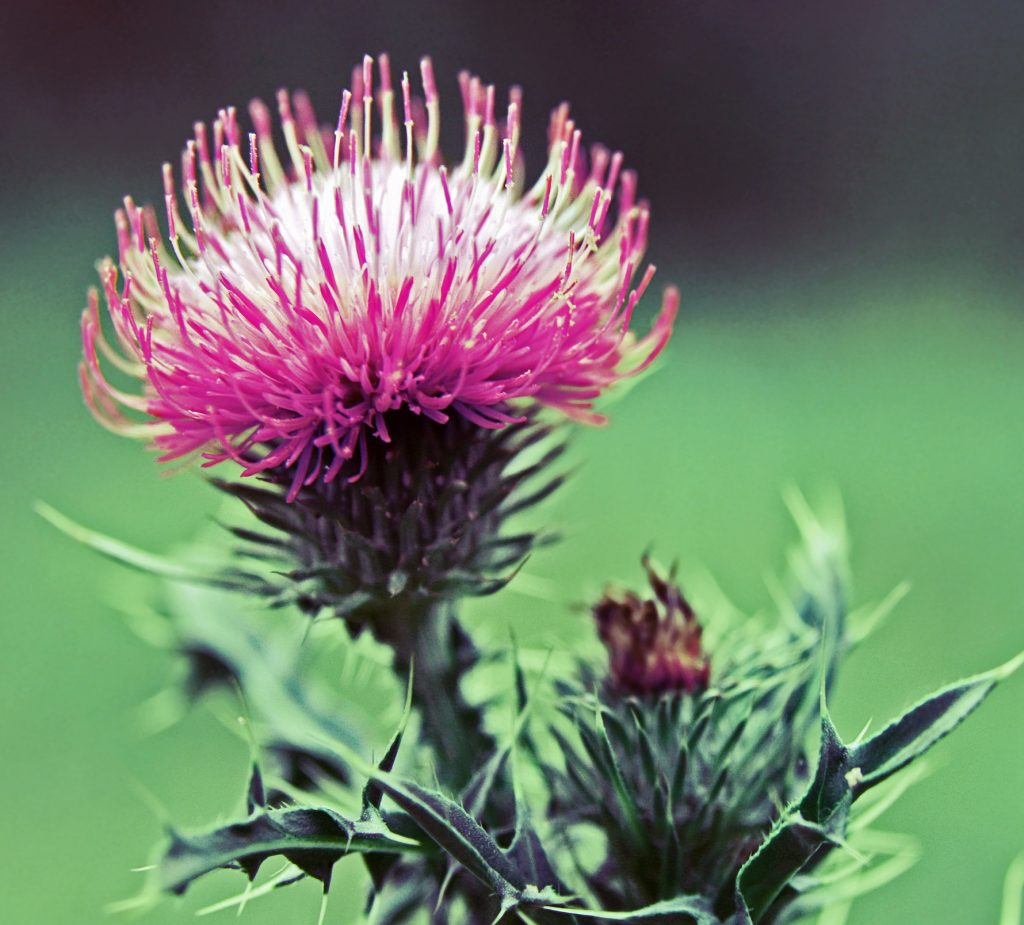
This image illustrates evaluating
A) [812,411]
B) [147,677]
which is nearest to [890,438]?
[812,411]

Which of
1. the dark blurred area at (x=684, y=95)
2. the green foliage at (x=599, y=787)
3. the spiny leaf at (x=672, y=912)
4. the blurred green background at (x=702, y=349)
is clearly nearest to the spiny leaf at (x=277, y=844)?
the green foliage at (x=599, y=787)

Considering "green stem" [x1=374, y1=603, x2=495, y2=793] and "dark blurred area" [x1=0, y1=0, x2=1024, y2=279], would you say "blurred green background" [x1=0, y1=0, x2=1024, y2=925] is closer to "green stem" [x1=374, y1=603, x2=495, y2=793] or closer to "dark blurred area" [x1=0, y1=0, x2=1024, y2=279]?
"dark blurred area" [x1=0, y1=0, x2=1024, y2=279]

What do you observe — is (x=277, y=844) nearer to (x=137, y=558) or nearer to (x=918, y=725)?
(x=137, y=558)

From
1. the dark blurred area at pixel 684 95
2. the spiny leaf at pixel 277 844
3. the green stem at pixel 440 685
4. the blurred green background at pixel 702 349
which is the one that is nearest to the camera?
the spiny leaf at pixel 277 844

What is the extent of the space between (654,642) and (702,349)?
5.80m

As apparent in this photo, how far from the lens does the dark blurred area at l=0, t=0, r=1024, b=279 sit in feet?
24.4

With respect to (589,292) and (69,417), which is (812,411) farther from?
(589,292)

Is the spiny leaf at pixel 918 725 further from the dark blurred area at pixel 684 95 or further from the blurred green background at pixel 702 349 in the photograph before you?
the dark blurred area at pixel 684 95

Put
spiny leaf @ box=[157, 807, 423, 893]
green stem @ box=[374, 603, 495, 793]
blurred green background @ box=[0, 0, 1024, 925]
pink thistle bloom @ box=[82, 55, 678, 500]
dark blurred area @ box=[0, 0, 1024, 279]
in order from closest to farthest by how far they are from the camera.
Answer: spiny leaf @ box=[157, 807, 423, 893] < pink thistle bloom @ box=[82, 55, 678, 500] < green stem @ box=[374, 603, 495, 793] < blurred green background @ box=[0, 0, 1024, 925] < dark blurred area @ box=[0, 0, 1024, 279]

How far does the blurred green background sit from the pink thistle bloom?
185 cm

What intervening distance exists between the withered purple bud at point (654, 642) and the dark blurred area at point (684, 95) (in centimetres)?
608

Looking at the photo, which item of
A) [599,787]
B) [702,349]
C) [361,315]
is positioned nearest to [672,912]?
[599,787]

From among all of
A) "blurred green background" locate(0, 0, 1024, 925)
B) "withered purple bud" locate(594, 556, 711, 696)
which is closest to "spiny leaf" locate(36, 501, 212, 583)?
"withered purple bud" locate(594, 556, 711, 696)

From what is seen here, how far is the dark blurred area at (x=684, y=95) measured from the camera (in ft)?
24.4
